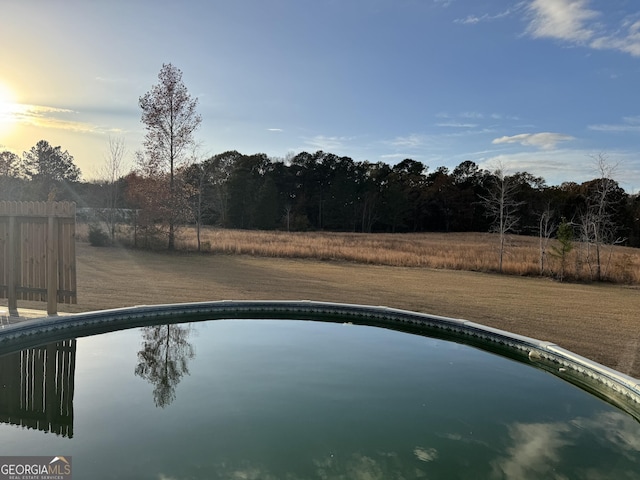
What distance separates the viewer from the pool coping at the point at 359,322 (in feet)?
16.1

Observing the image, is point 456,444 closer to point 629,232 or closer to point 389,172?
point 629,232

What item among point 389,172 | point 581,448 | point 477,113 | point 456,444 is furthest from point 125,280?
point 389,172

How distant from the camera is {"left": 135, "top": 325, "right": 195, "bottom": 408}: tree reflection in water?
4672 mm

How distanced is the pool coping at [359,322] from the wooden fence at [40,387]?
30 centimetres

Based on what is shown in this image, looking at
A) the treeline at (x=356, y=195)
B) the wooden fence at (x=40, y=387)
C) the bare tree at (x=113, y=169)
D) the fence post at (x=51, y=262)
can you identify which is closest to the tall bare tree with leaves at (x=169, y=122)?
the bare tree at (x=113, y=169)

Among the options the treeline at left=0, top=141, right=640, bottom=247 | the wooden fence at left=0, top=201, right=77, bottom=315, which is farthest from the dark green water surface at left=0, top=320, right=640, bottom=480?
the treeline at left=0, top=141, right=640, bottom=247

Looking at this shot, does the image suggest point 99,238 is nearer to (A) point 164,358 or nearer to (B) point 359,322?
(B) point 359,322

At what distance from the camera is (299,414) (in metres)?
4.15

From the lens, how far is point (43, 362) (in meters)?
5.17

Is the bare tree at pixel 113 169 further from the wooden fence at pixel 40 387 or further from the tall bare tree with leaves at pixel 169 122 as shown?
the wooden fence at pixel 40 387

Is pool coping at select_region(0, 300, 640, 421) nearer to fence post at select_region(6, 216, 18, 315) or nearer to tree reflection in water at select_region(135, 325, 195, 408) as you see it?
tree reflection in water at select_region(135, 325, 195, 408)

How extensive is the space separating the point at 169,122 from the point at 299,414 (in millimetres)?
17365

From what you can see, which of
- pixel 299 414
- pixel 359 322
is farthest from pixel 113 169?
pixel 299 414

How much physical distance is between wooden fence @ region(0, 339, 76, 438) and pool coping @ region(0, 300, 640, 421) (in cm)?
30
